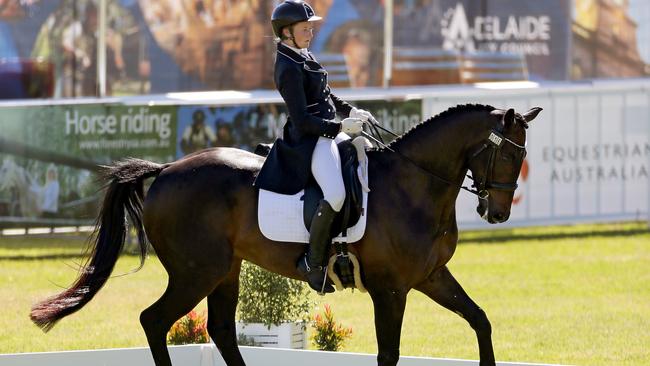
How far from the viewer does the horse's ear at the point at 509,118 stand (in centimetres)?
719

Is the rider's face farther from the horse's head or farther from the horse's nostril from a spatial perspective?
the horse's nostril

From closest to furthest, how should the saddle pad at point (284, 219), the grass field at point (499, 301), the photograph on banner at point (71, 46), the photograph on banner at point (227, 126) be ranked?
the saddle pad at point (284, 219)
the grass field at point (499, 301)
the photograph on banner at point (227, 126)
the photograph on banner at point (71, 46)

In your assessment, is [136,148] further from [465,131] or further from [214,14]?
[465,131]

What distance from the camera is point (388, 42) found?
1794 cm

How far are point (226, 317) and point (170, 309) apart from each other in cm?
41

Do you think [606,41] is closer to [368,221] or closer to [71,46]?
[71,46]

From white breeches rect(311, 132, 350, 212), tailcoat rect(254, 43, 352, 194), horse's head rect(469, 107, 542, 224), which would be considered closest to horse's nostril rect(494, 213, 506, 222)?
horse's head rect(469, 107, 542, 224)

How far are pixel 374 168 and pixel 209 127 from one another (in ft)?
27.2

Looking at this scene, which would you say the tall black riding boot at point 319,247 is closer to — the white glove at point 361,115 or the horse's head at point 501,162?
the white glove at point 361,115

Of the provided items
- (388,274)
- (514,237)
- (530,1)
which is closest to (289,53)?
(388,274)

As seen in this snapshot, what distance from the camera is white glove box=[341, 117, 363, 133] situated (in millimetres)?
7215

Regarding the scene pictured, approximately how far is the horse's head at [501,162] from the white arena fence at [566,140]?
8.93 m

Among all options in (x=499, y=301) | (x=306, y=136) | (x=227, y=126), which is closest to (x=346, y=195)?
(x=306, y=136)

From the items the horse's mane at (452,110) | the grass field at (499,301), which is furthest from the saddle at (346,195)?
the grass field at (499,301)
